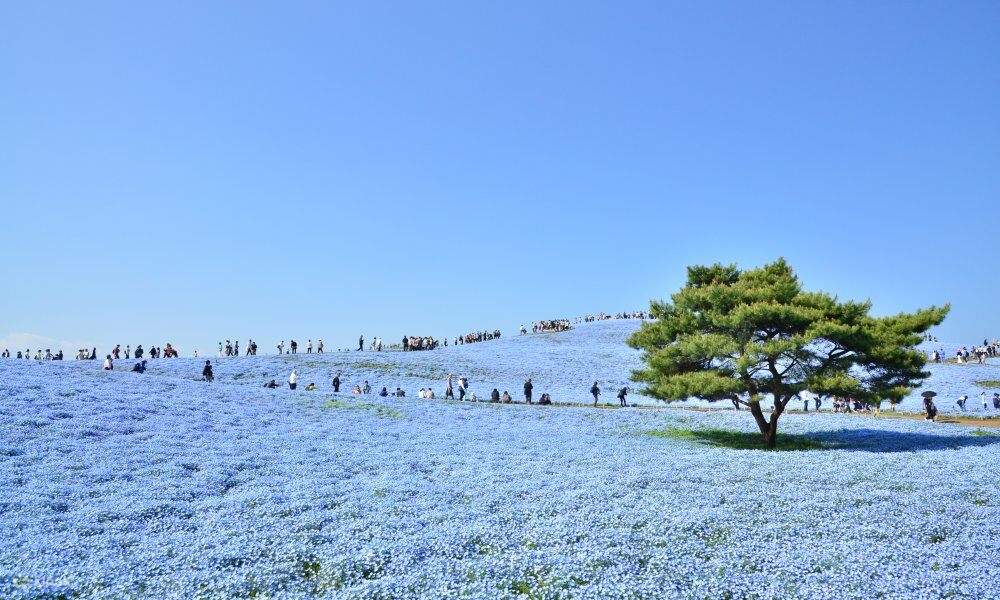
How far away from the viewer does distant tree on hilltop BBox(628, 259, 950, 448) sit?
2341 cm

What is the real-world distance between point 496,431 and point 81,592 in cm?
1807

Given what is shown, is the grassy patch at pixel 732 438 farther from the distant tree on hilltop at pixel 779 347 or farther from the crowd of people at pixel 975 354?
the crowd of people at pixel 975 354

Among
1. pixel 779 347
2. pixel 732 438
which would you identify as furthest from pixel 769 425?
pixel 779 347

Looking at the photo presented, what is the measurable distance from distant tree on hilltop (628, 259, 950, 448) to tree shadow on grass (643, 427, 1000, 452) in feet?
5.40

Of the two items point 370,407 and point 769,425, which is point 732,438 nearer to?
point 769,425

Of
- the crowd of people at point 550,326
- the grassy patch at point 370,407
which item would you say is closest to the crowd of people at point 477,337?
the crowd of people at point 550,326

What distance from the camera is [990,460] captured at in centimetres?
1930

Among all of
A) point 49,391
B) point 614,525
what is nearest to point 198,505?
point 614,525

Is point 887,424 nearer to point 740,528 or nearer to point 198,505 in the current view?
point 740,528

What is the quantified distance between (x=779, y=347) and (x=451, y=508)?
15358 mm

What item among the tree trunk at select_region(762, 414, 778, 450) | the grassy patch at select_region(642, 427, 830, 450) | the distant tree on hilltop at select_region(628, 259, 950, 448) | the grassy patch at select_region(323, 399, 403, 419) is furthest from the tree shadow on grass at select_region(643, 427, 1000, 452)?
the grassy patch at select_region(323, 399, 403, 419)

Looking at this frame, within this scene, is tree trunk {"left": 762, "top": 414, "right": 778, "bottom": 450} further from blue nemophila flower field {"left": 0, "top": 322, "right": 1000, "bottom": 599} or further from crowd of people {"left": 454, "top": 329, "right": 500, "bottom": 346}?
crowd of people {"left": 454, "top": 329, "right": 500, "bottom": 346}

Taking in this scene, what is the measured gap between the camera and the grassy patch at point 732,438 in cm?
2539

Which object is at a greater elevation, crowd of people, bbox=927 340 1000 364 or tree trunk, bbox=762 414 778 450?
crowd of people, bbox=927 340 1000 364
